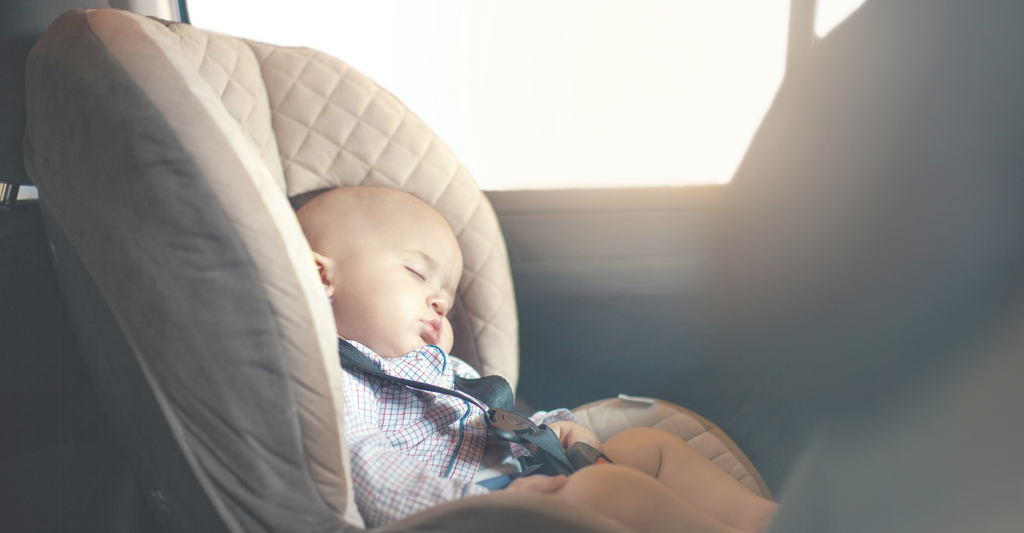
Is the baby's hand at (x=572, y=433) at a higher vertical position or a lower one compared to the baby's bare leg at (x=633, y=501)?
lower

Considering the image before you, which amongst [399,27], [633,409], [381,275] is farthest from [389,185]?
[633,409]

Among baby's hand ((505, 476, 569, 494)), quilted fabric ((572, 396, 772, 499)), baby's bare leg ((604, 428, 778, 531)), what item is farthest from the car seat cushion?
quilted fabric ((572, 396, 772, 499))

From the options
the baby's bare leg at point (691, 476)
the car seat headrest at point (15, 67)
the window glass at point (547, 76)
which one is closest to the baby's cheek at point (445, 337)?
the baby's bare leg at point (691, 476)

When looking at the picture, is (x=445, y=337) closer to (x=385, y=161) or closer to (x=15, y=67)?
(x=385, y=161)

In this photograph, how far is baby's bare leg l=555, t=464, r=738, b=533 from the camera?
1.51 ft

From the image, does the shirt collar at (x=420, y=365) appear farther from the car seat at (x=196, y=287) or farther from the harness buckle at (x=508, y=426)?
the car seat at (x=196, y=287)

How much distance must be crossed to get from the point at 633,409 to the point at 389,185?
A: 499 millimetres

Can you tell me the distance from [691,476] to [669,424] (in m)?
0.18

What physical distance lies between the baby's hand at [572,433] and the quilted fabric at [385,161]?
154mm

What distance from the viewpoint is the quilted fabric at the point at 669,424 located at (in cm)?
78

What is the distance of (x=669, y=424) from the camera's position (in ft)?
2.76

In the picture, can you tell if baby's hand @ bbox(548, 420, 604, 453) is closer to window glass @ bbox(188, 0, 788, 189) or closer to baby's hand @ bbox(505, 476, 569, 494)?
baby's hand @ bbox(505, 476, 569, 494)

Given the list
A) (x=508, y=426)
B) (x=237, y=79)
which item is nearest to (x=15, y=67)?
(x=237, y=79)

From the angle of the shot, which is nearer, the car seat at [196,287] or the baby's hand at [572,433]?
the car seat at [196,287]
